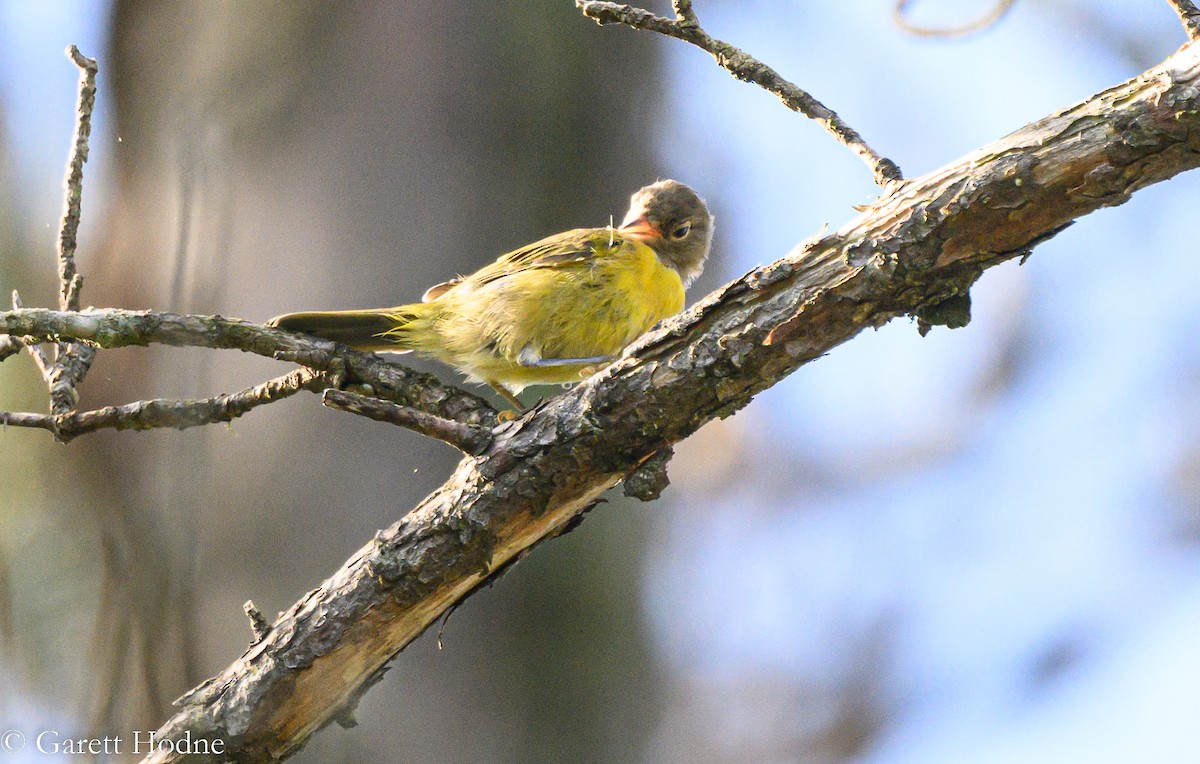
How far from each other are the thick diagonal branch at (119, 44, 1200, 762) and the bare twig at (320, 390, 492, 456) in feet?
0.14

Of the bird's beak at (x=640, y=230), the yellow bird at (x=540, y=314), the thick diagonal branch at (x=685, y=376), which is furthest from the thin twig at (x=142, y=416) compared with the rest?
the bird's beak at (x=640, y=230)

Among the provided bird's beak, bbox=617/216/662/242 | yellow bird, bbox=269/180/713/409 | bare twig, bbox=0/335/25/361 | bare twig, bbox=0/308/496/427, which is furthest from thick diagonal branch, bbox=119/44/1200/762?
bird's beak, bbox=617/216/662/242

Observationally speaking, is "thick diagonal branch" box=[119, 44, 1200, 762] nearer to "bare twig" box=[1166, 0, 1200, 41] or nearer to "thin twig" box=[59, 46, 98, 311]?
"bare twig" box=[1166, 0, 1200, 41]

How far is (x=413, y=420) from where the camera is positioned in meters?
2.11

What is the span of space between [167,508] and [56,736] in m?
1.17

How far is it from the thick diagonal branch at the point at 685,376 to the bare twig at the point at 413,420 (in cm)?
4

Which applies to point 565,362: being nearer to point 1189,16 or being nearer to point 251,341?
point 251,341

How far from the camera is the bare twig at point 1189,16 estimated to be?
1831 mm

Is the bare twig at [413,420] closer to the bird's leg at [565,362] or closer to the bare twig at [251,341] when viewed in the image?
the bare twig at [251,341]

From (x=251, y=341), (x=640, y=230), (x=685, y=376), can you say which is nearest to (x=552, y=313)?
(x=640, y=230)

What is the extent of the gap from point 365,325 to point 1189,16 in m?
2.54

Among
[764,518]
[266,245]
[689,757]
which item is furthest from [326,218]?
[764,518]

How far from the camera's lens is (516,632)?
473 cm

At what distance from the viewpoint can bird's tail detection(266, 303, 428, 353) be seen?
3176 mm
